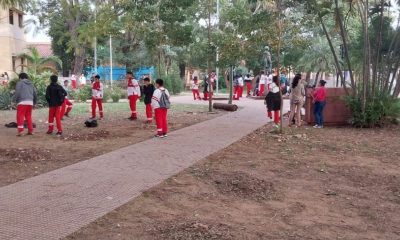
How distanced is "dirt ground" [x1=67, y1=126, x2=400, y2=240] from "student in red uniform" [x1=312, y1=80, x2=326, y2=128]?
370cm

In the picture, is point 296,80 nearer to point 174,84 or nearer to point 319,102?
point 319,102

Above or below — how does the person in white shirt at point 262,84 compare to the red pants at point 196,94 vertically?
above

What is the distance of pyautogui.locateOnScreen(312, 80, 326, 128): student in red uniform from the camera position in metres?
13.9

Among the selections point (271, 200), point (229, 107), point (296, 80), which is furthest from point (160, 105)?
point (229, 107)

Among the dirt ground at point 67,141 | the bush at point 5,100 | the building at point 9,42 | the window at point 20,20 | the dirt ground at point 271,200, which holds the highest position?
the window at point 20,20

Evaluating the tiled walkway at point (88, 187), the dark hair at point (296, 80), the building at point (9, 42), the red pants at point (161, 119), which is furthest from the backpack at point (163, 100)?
the building at point (9, 42)

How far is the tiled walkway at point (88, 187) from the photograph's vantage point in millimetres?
5211

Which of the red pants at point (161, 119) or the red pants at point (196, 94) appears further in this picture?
the red pants at point (196, 94)

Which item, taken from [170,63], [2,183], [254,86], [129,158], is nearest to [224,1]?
[254,86]

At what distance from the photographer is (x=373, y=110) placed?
14109 millimetres

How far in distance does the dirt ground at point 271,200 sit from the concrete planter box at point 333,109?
4.46 meters

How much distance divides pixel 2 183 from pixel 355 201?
525 centimetres

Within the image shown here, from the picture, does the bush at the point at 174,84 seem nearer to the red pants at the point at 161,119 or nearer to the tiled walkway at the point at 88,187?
the red pants at the point at 161,119

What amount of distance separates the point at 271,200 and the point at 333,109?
910 cm
